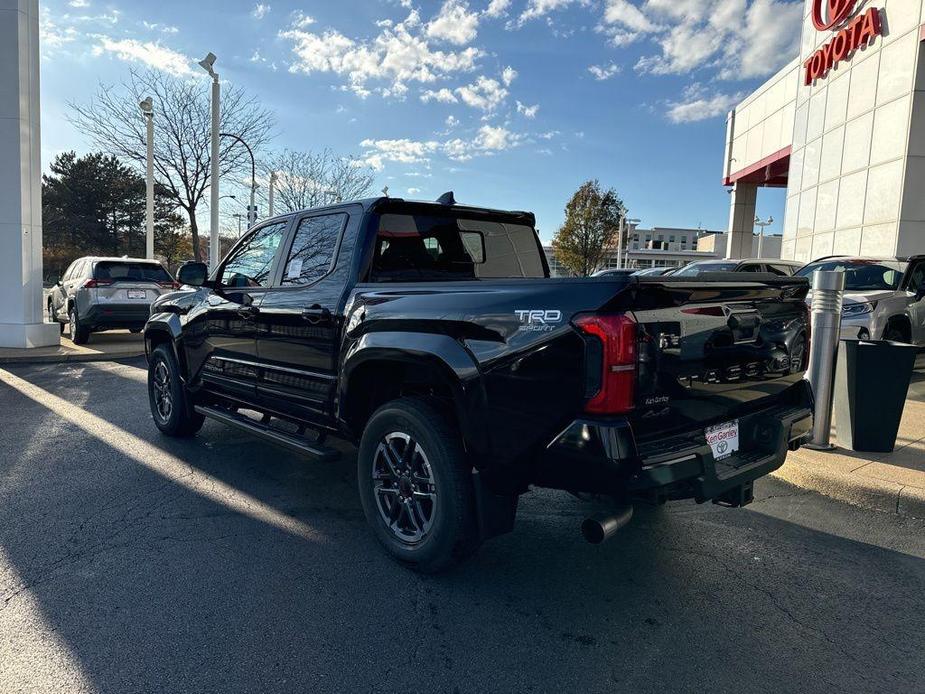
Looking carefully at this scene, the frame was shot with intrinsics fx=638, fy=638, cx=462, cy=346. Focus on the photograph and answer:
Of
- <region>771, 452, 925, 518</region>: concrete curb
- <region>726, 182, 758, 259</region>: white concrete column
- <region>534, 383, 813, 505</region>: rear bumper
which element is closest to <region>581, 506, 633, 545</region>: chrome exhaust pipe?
<region>534, 383, 813, 505</region>: rear bumper

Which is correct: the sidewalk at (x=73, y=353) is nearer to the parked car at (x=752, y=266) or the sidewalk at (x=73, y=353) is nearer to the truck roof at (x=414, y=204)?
the truck roof at (x=414, y=204)

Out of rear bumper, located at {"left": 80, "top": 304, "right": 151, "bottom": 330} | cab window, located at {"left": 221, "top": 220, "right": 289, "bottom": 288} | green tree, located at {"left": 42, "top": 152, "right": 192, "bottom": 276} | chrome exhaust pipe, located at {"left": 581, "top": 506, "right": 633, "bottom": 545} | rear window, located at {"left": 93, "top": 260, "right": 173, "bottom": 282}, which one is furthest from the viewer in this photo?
green tree, located at {"left": 42, "top": 152, "right": 192, "bottom": 276}

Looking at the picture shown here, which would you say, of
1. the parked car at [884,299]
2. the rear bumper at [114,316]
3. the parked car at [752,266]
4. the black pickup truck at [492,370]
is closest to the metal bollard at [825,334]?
the black pickup truck at [492,370]

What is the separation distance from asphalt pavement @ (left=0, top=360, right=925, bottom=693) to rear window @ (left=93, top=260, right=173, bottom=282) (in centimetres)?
812

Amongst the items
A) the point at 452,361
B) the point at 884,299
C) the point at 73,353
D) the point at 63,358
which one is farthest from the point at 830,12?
the point at 63,358

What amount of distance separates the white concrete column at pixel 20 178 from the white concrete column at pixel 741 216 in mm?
27417

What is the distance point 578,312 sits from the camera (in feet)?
8.27

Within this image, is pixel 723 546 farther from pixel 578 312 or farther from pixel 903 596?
pixel 578 312

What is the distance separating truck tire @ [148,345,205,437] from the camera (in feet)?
18.6

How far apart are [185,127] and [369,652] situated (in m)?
26.5

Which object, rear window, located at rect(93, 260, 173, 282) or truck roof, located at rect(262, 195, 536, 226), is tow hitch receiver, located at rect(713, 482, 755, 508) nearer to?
truck roof, located at rect(262, 195, 536, 226)

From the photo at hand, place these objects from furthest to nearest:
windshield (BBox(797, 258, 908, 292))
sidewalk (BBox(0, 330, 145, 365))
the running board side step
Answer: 1. sidewalk (BBox(0, 330, 145, 365))
2. windshield (BBox(797, 258, 908, 292))
3. the running board side step

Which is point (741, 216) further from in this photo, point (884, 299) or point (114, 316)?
point (114, 316)

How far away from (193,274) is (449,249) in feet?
7.46
